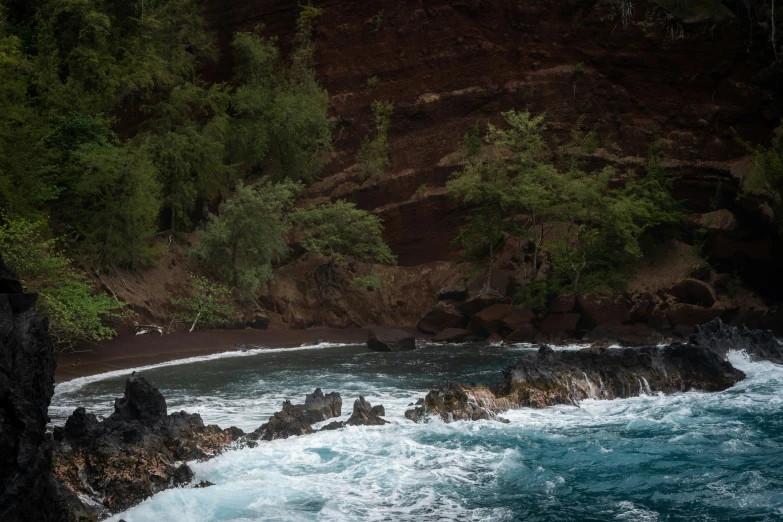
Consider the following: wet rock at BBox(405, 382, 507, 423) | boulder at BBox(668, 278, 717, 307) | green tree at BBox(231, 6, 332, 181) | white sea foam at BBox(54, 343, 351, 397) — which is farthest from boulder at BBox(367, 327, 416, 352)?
wet rock at BBox(405, 382, 507, 423)

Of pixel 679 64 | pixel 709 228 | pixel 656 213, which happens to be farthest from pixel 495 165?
pixel 679 64

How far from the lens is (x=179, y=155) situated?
31109 millimetres

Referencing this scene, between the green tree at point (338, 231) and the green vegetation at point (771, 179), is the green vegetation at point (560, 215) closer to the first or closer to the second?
the green vegetation at point (771, 179)

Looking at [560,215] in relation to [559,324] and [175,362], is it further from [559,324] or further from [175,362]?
[175,362]

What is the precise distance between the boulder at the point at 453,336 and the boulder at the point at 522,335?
76.6 inches

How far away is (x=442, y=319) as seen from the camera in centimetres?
3247

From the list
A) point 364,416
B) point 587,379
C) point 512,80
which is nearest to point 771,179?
point 512,80

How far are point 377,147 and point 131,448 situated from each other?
31.6 meters

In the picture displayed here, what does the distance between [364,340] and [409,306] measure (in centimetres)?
520

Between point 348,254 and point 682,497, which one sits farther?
point 348,254

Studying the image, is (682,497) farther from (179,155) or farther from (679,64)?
(679,64)

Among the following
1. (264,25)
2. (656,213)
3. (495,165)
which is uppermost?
(264,25)

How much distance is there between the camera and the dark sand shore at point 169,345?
20969 millimetres

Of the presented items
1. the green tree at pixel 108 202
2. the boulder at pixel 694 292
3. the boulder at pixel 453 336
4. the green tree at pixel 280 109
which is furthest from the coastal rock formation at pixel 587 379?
the green tree at pixel 280 109
